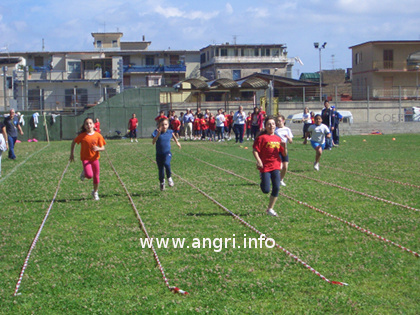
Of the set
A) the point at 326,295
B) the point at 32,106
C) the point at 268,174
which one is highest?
the point at 32,106

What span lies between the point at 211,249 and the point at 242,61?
269 ft

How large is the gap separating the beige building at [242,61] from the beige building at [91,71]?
2.64 metres

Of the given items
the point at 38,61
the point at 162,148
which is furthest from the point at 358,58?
the point at 162,148

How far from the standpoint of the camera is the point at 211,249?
775cm

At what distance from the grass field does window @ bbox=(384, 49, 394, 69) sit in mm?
55175

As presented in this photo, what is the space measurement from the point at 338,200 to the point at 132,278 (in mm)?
5942

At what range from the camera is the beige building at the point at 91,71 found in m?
63.7

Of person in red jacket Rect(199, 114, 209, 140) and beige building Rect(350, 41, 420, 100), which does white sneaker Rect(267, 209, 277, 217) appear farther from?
beige building Rect(350, 41, 420, 100)

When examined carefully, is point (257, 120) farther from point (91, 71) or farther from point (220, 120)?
point (91, 71)

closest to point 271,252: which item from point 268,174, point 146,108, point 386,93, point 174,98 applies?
point 268,174

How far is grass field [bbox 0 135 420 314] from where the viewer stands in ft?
19.0

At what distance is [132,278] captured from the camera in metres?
6.56

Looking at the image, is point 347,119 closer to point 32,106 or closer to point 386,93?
point 386,93

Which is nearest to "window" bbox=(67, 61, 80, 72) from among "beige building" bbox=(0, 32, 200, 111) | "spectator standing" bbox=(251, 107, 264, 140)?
"beige building" bbox=(0, 32, 200, 111)
